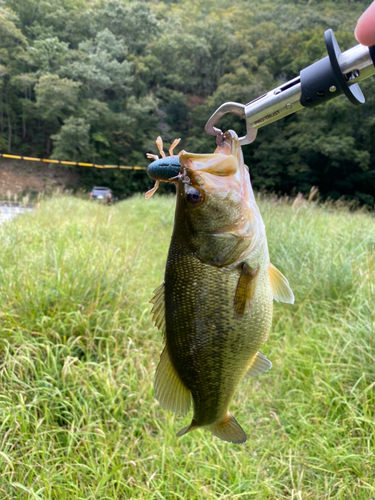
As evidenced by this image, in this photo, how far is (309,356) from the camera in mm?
2809

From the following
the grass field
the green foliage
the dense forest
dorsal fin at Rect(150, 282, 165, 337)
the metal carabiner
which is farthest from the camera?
the green foliage

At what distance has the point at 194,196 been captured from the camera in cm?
90

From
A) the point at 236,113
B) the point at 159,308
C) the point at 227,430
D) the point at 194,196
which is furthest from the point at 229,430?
the point at 236,113

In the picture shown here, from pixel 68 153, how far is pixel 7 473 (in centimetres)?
3005

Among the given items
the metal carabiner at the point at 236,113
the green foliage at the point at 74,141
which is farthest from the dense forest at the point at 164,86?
the metal carabiner at the point at 236,113

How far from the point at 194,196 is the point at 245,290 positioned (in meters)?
0.29

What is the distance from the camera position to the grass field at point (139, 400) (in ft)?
6.23

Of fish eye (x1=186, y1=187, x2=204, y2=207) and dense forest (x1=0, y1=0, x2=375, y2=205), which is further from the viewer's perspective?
dense forest (x1=0, y1=0, x2=375, y2=205)

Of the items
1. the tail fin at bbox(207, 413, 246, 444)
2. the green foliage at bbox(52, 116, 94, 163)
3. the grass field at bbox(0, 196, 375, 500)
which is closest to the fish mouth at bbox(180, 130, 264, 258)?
the tail fin at bbox(207, 413, 246, 444)

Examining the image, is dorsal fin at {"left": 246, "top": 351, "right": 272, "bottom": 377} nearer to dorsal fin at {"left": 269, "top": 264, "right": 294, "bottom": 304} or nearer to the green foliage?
dorsal fin at {"left": 269, "top": 264, "right": 294, "bottom": 304}

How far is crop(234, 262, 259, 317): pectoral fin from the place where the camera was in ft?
2.91

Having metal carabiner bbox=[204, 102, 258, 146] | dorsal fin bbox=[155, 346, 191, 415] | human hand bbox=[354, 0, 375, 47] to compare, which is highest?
human hand bbox=[354, 0, 375, 47]

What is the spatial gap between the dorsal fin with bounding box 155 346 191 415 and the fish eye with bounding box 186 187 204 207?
0.41m

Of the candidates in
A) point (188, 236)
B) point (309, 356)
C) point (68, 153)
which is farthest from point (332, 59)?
point (68, 153)
